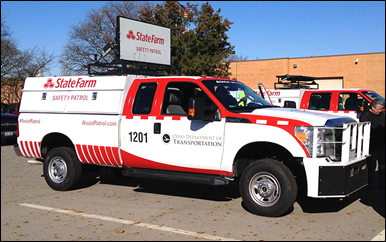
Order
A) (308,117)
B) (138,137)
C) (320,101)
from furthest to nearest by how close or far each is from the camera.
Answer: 1. (320,101)
2. (138,137)
3. (308,117)

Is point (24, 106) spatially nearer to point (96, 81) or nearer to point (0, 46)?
point (96, 81)

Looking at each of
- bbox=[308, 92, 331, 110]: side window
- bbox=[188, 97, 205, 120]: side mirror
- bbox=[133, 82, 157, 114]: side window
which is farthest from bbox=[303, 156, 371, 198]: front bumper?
bbox=[308, 92, 331, 110]: side window

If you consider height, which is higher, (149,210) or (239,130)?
(239,130)

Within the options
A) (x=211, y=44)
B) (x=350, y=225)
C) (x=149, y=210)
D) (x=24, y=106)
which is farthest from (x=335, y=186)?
(x=211, y=44)

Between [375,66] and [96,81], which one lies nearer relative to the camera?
[96,81]

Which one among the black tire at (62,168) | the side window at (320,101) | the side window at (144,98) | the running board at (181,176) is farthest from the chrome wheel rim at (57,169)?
the side window at (320,101)

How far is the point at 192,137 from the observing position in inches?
265

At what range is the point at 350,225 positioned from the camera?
18.8ft

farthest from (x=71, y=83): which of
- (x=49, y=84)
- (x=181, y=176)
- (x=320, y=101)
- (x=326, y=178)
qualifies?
(x=320, y=101)

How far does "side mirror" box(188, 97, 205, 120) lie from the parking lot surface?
1.53 metres

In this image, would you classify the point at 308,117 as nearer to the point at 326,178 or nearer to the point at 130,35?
the point at 326,178

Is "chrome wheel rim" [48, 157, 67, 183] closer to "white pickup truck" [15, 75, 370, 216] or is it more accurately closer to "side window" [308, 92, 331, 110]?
"white pickup truck" [15, 75, 370, 216]

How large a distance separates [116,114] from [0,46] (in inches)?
1092

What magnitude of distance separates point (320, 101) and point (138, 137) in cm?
659
